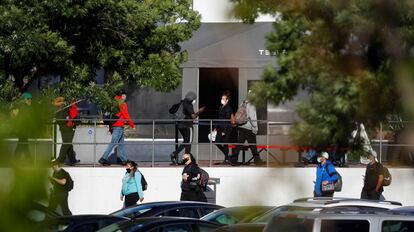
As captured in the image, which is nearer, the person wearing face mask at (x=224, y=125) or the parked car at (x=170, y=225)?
the person wearing face mask at (x=224, y=125)

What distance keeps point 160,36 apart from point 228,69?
15053 mm

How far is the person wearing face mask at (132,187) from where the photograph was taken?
20047mm

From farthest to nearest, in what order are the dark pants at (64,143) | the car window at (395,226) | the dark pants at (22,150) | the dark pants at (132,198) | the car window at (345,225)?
1. the dark pants at (132,198)
2. the car window at (395,226)
3. the car window at (345,225)
4. the dark pants at (64,143)
5. the dark pants at (22,150)

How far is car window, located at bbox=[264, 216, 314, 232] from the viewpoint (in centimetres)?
564

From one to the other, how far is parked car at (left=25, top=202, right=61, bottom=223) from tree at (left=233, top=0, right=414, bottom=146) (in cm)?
77

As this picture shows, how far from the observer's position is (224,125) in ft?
32.6

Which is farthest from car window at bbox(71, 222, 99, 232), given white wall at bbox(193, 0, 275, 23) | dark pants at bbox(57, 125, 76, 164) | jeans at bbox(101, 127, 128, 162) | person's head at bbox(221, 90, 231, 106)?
white wall at bbox(193, 0, 275, 23)

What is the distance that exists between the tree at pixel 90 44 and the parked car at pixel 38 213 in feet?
37.3

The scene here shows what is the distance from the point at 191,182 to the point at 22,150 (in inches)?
677

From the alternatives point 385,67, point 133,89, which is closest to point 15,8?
point 133,89

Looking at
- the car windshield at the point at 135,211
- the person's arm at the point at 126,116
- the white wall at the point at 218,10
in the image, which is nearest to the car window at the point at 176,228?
the car windshield at the point at 135,211

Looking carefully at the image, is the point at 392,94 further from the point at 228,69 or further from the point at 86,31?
the point at 86,31

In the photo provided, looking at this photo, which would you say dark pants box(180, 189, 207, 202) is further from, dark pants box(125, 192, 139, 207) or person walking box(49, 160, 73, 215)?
person walking box(49, 160, 73, 215)

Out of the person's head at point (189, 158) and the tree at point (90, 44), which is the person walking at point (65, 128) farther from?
the person's head at point (189, 158)
